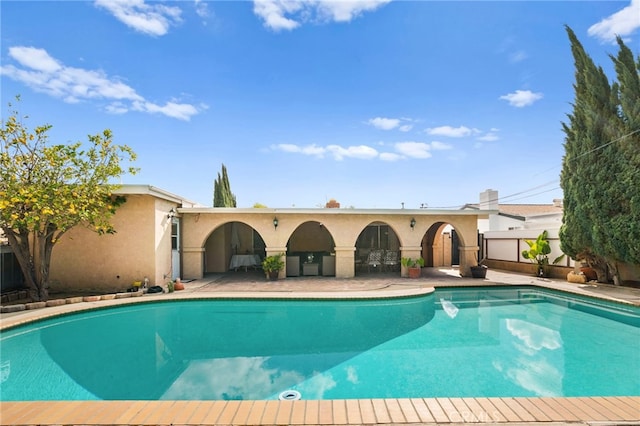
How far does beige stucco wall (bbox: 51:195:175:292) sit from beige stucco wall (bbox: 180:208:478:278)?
228 centimetres

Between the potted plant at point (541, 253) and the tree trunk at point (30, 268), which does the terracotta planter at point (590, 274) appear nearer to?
the potted plant at point (541, 253)

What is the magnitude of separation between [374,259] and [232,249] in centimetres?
844

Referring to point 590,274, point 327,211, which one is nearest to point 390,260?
point 327,211

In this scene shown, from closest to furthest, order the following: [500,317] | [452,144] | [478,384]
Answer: [478,384], [500,317], [452,144]

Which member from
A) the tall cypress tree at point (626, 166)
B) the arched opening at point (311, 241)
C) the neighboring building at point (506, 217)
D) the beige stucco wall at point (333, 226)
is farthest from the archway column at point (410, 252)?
the neighboring building at point (506, 217)

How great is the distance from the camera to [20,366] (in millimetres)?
5547

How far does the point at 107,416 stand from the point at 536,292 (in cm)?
1403

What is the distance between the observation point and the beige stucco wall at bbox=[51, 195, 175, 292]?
1138 centimetres

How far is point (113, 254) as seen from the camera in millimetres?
11422

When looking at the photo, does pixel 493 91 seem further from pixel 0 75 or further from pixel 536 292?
pixel 0 75

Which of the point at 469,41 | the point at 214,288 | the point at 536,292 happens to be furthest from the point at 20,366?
the point at 469,41

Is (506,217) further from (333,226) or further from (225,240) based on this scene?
(225,240)

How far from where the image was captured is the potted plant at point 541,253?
14.7 meters

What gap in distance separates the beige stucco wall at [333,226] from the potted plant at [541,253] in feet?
9.73
